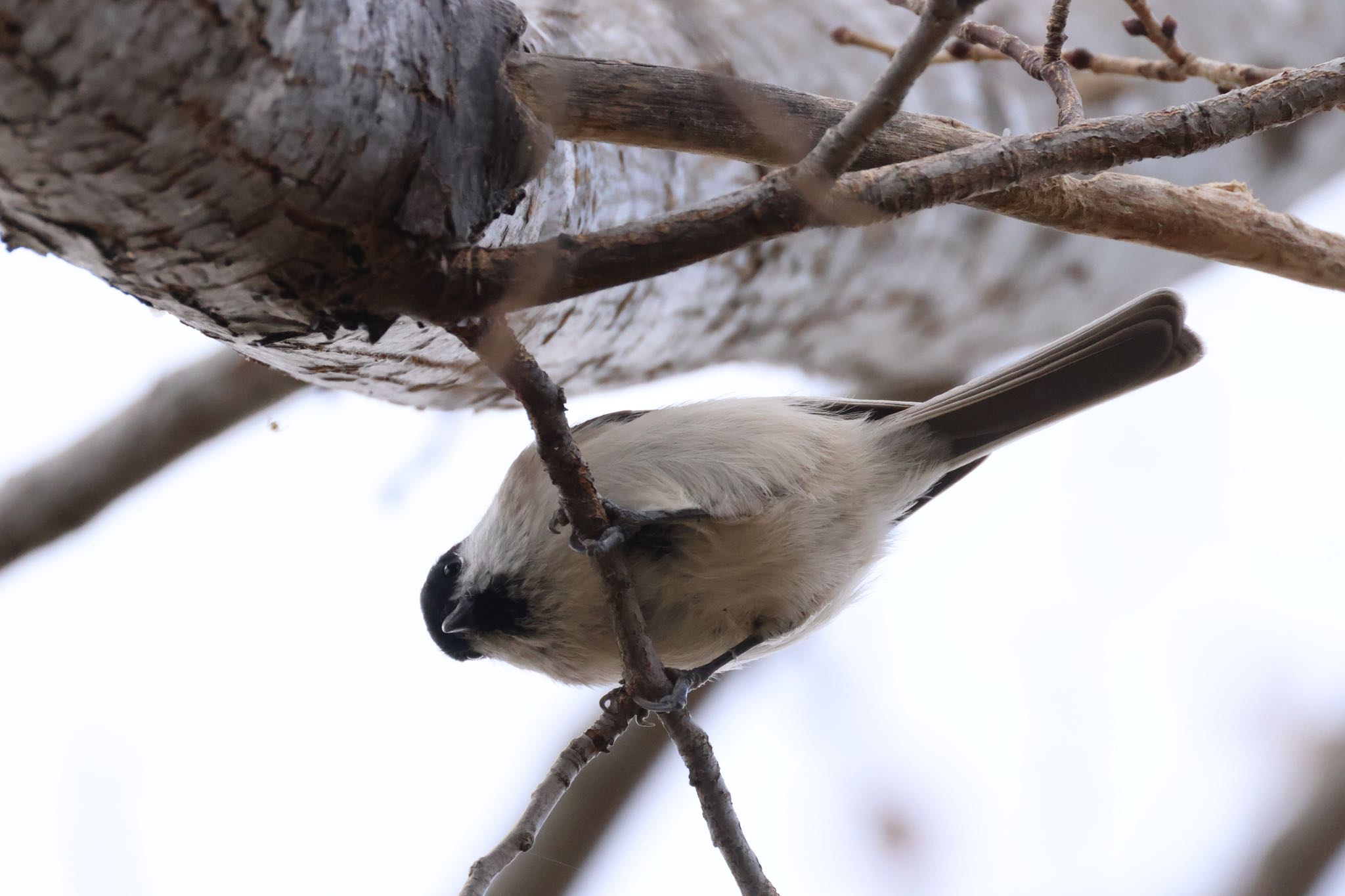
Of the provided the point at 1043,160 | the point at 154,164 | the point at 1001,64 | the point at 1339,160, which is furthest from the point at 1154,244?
the point at 1339,160

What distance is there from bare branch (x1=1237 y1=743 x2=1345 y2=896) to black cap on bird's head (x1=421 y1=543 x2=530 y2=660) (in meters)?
1.33

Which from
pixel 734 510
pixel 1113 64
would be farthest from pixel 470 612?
pixel 1113 64

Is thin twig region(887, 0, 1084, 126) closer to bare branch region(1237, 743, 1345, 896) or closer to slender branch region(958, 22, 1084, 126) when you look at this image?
slender branch region(958, 22, 1084, 126)

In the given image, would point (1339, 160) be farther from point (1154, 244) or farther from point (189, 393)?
point (189, 393)

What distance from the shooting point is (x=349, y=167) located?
669 mm

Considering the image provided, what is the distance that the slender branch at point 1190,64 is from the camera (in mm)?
1159

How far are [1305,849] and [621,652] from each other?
1.39 m

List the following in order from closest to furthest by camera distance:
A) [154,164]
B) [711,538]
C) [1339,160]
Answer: [154,164], [711,538], [1339,160]

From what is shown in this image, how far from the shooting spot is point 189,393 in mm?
1702

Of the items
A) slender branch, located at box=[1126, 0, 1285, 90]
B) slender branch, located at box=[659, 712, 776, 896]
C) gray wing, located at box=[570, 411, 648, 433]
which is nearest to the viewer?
slender branch, located at box=[659, 712, 776, 896]

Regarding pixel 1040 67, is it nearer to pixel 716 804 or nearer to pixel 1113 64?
pixel 1113 64

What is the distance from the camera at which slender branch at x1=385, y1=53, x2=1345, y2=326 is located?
0.69 meters

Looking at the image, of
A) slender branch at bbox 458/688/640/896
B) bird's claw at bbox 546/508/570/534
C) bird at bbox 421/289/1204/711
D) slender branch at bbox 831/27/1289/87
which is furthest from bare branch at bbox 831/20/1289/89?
slender branch at bbox 458/688/640/896

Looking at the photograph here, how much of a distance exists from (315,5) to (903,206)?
416mm
